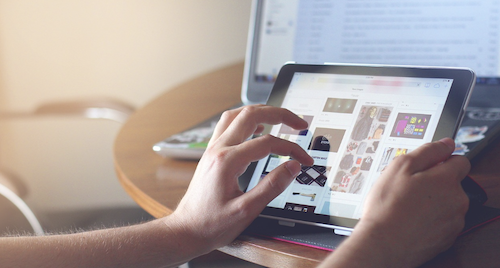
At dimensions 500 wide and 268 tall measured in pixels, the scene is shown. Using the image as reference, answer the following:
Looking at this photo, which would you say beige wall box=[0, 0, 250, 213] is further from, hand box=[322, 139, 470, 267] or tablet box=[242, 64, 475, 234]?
hand box=[322, 139, 470, 267]

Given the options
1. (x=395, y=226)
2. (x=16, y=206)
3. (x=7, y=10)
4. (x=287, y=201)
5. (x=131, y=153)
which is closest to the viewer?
(x=395, y=226)

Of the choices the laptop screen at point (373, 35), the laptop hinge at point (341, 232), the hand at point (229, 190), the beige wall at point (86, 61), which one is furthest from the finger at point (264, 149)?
the beige wall at point (86, 61)

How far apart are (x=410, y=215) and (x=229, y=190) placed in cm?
20

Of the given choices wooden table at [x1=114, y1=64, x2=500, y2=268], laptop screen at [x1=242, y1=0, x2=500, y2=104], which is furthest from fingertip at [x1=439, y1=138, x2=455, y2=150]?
laptop screen at [x1=242, y1=0, x2=500, y2=104]

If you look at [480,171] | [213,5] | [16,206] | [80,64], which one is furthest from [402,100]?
[80,64]

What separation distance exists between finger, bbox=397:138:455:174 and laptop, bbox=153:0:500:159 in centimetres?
29

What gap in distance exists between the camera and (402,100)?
557 millimetres

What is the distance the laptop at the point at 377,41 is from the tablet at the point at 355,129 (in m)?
0.23

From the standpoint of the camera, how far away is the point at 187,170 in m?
0.73

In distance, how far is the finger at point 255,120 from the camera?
0.58 metres

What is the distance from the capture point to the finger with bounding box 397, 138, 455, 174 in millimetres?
449

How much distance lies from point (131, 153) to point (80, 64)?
1096mm

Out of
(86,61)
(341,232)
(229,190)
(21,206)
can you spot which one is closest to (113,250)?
(229,190)

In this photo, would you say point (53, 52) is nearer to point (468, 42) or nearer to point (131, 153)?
point (131, 153)
